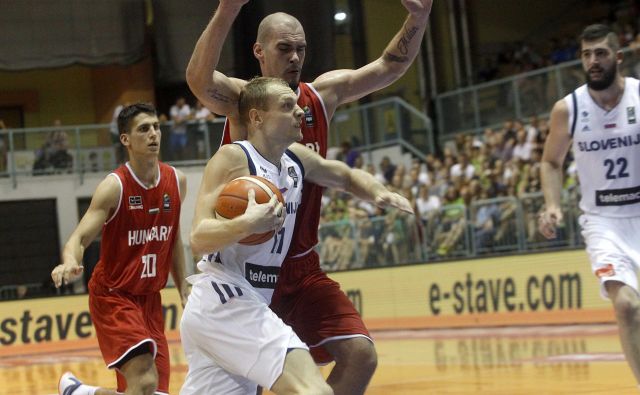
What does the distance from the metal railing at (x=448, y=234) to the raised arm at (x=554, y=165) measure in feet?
26.1

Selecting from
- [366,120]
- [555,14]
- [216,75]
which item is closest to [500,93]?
[366,120]

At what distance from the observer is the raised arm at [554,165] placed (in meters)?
7.60

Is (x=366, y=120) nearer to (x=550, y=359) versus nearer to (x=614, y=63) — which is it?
(x=550, y=359)

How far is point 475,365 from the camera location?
11.5 metres

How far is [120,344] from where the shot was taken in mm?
7070

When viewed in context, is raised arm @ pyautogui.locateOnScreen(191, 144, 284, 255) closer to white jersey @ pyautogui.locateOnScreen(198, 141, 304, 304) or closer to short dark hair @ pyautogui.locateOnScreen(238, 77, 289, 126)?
white jersey @ pyautogui.locateOnScreen(198, 141, 304, 304)

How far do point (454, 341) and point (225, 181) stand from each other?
10156mm

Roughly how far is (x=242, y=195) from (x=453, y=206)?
12556 millimetres

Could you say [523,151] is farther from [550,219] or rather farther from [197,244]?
[197,244]

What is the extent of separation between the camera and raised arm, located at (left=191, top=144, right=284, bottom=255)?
4.89 metres

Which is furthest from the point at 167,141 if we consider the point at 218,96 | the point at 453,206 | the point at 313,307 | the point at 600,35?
the point at 313,307

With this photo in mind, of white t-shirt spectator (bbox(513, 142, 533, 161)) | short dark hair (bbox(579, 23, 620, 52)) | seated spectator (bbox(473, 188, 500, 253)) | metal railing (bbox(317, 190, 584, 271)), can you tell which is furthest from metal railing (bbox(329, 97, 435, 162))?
short dark hair (bbox(579, 23, 620, 52))

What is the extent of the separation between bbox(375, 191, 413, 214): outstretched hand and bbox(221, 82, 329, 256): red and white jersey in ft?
2.34

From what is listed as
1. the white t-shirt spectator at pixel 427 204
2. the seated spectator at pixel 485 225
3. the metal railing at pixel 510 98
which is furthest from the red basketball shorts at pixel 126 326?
the metal railing at pixel 510 98
